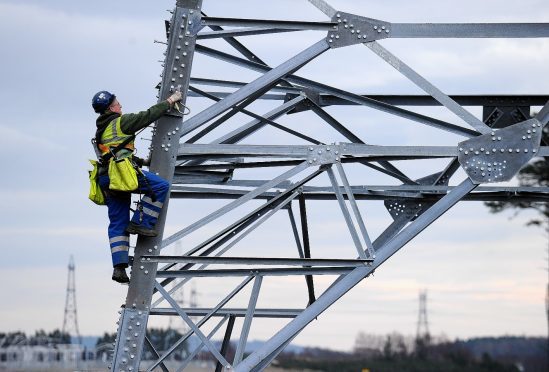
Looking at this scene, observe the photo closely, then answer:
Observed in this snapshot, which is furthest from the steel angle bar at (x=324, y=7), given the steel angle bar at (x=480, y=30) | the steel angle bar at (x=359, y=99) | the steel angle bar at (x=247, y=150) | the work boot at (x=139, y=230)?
the work boot at (x=139, y=230)

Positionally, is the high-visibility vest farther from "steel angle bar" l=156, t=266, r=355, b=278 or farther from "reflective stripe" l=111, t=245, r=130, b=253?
"steel angle bar" l=156, t=266, r=355, b=278

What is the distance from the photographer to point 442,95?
14758mm

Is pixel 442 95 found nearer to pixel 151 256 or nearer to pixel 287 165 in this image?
pixel 287 165

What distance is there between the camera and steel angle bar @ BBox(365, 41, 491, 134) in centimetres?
1462

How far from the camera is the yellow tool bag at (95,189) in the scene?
14586 mm

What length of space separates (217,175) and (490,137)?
506 centimetres

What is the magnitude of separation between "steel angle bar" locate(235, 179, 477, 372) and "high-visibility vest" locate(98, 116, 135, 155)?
2.77 m

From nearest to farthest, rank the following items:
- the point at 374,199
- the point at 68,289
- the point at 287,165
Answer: the point at 287,165, the point at 374,199, the point at 68,289

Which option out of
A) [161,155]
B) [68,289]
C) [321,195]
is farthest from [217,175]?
[68,289]

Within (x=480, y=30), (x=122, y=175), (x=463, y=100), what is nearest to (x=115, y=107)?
(x=122, y=175)

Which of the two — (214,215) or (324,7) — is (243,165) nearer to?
(214,215)

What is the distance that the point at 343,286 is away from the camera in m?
14.5

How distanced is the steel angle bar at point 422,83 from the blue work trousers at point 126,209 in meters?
2.99

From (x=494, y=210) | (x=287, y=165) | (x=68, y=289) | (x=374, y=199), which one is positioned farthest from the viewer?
(x=68, y=289)
